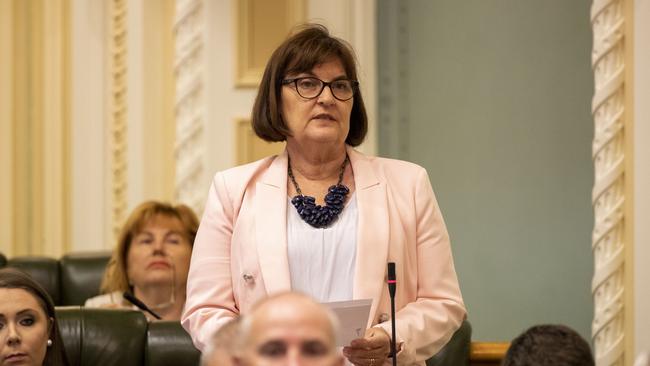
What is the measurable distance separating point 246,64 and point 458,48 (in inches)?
39.7

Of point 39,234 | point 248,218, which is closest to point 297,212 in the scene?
point 248,218

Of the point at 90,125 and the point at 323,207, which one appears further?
the point at 90,125

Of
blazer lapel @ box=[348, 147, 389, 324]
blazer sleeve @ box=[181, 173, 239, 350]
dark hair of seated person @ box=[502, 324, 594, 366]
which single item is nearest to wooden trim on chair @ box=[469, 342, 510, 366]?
blazer lapel @ box=[348, 147, 389, 324]

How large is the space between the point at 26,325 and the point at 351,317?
1.03 meters

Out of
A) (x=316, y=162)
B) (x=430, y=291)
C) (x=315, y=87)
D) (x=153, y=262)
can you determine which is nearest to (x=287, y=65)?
(x=315, y=87)

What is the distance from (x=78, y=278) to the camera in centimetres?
465

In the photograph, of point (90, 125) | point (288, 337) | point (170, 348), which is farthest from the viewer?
point (90, 125)

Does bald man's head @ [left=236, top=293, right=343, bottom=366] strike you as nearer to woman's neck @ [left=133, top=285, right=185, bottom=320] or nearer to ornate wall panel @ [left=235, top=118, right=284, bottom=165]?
woman's neck @ [left=133, top=285, right=185, bottom=320]

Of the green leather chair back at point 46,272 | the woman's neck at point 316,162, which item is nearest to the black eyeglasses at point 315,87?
the woman's neck at point 316,162

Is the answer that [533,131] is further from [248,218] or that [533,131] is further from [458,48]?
[248,218]

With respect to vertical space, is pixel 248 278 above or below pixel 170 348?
above

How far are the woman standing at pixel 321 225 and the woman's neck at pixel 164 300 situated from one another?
1.64 metres

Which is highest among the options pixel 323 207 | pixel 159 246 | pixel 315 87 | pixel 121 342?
pixel 315 87

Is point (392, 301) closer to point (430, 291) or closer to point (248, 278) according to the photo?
point (430, 291)
